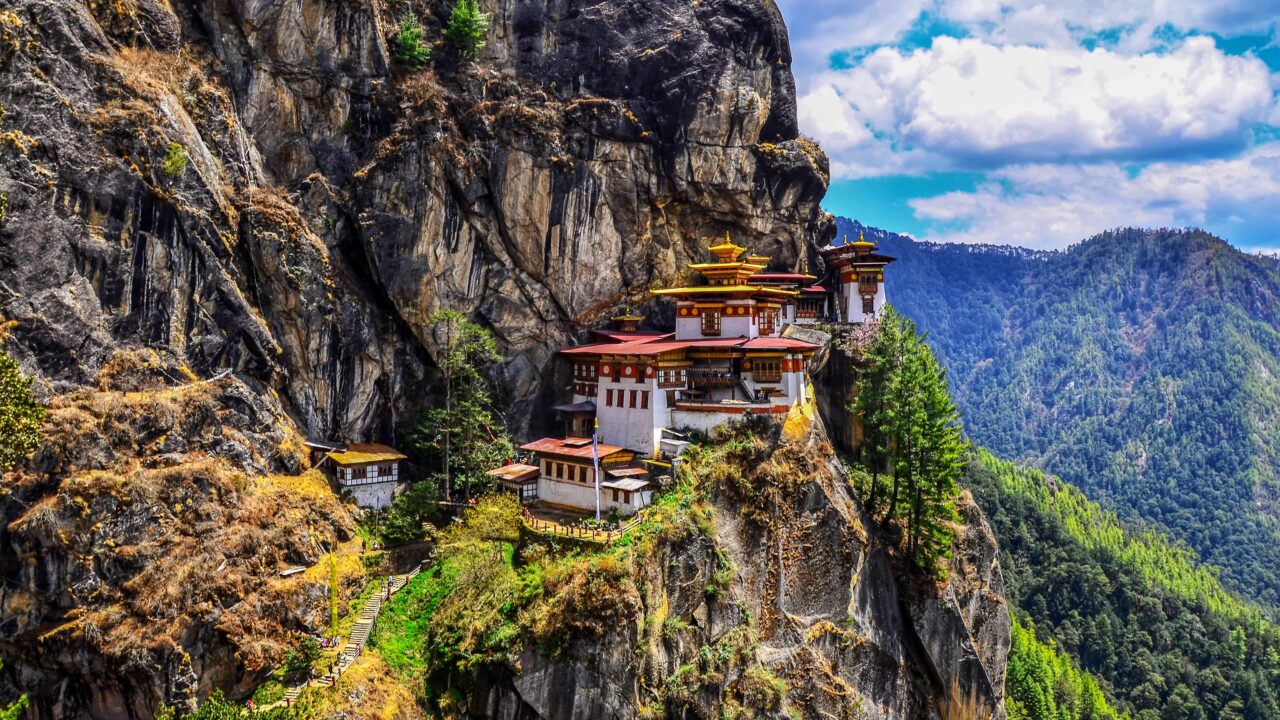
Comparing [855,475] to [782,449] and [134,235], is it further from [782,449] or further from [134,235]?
[134,235]

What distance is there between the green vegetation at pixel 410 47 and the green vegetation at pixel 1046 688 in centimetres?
6981

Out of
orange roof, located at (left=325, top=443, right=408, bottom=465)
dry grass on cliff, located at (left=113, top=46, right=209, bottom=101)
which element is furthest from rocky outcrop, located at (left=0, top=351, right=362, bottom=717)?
dry grass on cliff, located at (left=113, top=46, right=209, bottom=101)

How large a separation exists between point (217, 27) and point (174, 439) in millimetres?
26770

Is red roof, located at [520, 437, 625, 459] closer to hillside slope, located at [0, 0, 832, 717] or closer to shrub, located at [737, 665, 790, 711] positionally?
hillside slope, located at [0, 0, 832, 717]

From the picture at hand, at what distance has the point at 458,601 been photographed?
38906mm

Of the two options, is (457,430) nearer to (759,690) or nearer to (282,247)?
(282,247)

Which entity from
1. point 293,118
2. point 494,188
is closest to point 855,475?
point 494,188

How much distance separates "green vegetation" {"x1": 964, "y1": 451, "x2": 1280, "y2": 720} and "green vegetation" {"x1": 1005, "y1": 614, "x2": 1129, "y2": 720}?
30.7ft

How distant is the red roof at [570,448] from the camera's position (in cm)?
4575

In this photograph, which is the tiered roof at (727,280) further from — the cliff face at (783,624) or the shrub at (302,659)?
the shrub at (302,659)

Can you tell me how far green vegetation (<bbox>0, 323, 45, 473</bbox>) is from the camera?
116 ft

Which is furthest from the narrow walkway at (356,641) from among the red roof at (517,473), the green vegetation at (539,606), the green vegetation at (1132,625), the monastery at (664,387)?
the green vegetation at (1132,625)

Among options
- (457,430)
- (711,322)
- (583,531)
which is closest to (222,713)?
(583,531)

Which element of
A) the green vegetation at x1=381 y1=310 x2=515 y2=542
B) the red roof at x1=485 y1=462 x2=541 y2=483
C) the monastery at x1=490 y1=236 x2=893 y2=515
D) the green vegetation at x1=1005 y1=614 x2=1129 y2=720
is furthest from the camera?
the green vegetation at x1=1005 y1=614 x2=1129 y2=720
